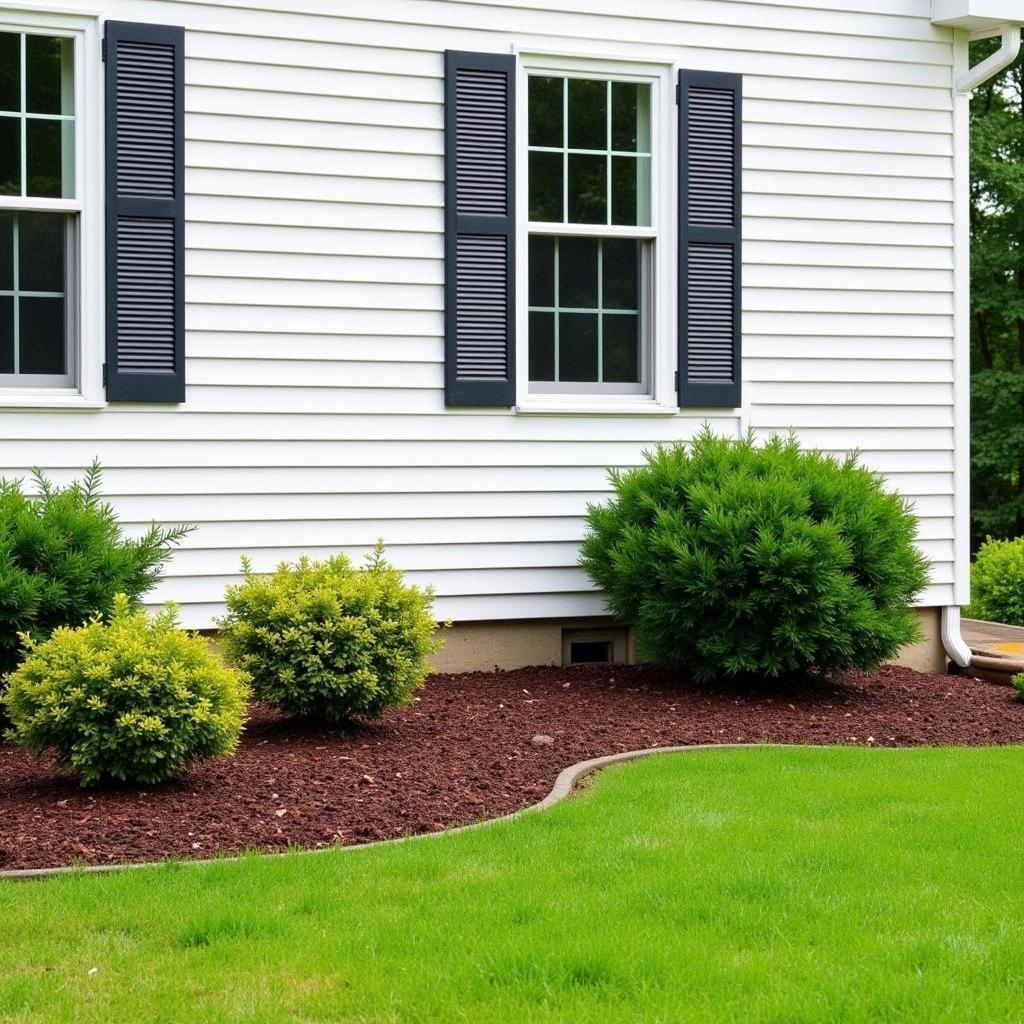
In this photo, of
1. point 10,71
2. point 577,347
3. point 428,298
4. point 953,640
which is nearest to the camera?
point 10,71

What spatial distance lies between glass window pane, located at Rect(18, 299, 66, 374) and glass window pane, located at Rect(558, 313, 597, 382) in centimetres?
251

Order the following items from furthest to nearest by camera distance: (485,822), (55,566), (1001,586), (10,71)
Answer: (1001,586) → (10,71) → (55,566) → (485,822)

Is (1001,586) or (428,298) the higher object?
(428,298)

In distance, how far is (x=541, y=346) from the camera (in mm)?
7480

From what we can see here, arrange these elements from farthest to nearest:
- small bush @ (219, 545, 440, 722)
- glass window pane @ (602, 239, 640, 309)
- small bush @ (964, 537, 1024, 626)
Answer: small bush @ (964, 537, 1024, 626)
glass window pane @ (602, 239, 640, 309)
small bush @ (219, 545, 440, 722)

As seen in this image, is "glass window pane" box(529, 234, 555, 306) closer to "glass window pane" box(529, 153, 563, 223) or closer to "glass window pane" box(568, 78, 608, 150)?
"glass window pane" box(529, 153, 563, 223)

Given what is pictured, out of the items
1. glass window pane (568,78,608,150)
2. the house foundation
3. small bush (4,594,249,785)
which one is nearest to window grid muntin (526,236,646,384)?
glass window pane (568,78,608,150)

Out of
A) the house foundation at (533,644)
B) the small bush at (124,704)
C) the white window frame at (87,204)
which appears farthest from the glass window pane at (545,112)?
the small bush at (124,704)

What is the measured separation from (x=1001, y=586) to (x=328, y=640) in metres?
7.58

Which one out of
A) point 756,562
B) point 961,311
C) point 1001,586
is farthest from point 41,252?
point 1001,586

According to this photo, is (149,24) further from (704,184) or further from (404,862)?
(404,862)

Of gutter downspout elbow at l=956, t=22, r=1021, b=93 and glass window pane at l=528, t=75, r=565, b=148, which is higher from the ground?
gutter downspout elbow at l=956, t=22, r=1021, b=93

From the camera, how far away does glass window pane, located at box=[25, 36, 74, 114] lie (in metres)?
6.52

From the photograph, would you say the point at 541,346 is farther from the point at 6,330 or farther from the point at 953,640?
the point at 953,640
